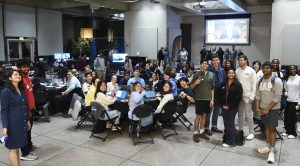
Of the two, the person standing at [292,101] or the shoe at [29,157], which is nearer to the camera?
the shoe at [29,157]

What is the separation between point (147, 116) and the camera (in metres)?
4.96

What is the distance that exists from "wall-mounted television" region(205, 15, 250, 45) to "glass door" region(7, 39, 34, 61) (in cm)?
1076

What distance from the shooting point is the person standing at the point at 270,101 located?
396 centimetres

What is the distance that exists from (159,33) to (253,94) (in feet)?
32.5

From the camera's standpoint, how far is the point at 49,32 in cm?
1571

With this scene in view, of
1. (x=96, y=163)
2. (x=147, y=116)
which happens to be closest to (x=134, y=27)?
(x=147, y=116)

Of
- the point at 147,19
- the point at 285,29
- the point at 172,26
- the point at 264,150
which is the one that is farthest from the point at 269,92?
the point at 172,26

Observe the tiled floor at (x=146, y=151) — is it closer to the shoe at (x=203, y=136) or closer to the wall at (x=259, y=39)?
the shoe at (x=203, y=136)

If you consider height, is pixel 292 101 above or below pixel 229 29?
below

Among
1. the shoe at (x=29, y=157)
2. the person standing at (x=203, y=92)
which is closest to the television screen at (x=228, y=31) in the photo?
the person standing at (x=203, y=92)

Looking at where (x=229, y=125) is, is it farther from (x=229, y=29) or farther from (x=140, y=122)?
(x=229, y=29)

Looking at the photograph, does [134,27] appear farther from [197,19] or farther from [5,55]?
[5,55]

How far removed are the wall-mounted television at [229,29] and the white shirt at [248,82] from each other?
41.7 ft

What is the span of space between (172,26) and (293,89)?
12.5 metres
